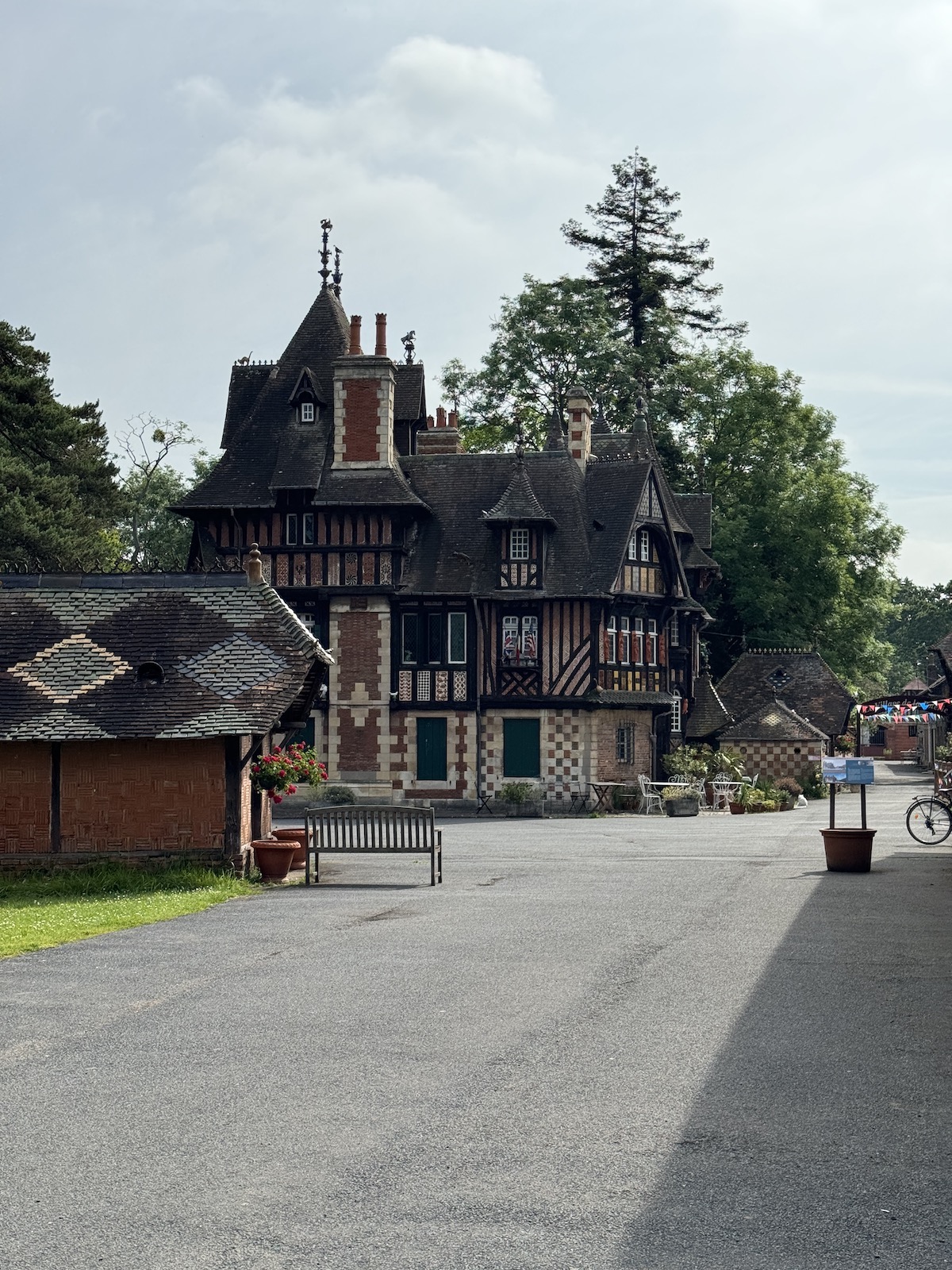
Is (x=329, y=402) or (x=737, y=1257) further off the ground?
(x=329, y=402)

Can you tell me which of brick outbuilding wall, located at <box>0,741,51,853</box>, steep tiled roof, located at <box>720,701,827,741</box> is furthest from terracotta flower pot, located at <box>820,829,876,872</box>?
steep tiled roof, located at <box>720,701,827,741</box>

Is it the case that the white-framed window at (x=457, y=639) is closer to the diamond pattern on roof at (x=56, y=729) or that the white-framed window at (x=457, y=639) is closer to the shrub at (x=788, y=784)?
the shrub at (x=788, y=784)

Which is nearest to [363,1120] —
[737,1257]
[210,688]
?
[737,1257]

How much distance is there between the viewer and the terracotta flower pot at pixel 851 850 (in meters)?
22.3

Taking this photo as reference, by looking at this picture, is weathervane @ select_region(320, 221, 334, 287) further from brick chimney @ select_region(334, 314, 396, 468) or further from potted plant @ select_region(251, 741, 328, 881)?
potted plant @ select_region(251, 741, 328, 881)

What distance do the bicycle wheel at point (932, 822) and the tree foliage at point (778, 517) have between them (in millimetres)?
25655

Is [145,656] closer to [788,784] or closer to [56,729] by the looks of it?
[56,729]

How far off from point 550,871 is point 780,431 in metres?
37.4

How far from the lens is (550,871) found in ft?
75.7

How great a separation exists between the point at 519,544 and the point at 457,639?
3207 millimetres

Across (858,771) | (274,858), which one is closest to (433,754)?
(274,858)

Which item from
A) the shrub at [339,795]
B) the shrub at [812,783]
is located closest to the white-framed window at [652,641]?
the shrub at [812,783]

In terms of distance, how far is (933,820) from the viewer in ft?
93.4

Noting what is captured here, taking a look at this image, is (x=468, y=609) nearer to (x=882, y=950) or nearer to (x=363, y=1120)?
(x=882, y=950)
